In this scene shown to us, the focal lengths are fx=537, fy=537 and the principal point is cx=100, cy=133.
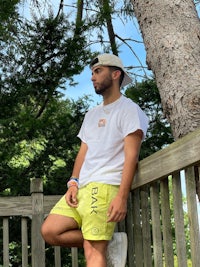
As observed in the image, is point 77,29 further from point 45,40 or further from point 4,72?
point 4,72

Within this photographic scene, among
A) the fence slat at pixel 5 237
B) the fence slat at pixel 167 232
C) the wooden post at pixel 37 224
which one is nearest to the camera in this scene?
the fence slat at pixel 167 232

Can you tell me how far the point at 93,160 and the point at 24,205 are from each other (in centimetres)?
97

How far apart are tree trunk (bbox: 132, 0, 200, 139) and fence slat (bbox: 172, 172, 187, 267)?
0.60 meters

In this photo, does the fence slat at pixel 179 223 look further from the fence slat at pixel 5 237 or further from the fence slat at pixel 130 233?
the fence slat at pixel 5 237

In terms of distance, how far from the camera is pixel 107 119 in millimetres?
2725

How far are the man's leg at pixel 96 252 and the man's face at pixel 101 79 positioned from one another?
0.78 meters

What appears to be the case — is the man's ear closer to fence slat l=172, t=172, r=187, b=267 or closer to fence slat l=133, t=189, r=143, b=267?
fence slat l=133, t=189, r=143, b=267

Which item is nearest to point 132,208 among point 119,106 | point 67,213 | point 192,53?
point 67,213

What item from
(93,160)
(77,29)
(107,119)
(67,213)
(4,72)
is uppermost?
(77,29)

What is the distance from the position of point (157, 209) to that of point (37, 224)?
1.12m

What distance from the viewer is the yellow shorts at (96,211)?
8.18 feet

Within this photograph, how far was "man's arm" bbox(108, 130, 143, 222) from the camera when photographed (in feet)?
8.07

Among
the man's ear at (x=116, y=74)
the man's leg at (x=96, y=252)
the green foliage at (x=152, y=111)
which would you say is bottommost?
the man's leg at (x=96, y=252)

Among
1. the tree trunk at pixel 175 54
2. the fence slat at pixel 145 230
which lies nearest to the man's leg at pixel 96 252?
the fence slat at pixel 145 230
